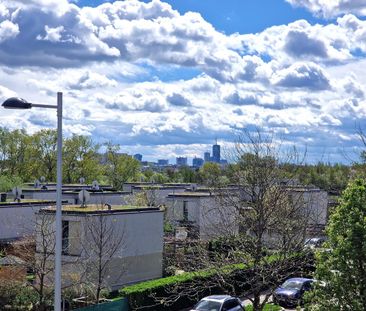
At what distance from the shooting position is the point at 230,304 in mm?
24281

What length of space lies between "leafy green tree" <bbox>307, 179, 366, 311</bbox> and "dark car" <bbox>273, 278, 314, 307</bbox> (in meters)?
15.1

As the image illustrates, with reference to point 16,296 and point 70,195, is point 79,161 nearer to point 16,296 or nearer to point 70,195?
point 70,195

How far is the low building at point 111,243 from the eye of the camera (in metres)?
26.5

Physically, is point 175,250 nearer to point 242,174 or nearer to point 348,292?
point 242,174

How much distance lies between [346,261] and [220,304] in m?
11.6

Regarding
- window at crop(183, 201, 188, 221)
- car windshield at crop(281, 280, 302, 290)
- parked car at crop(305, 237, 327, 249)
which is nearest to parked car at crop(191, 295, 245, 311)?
parked car at crop(305, 237, 327, 249)

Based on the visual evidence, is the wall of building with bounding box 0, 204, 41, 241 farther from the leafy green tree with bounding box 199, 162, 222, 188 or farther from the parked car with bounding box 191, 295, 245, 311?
the parked car with bounding box 191, 295, 245, 311

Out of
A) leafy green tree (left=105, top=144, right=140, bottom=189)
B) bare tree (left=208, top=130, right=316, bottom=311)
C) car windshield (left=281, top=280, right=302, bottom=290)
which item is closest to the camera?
bare tree (left=208, top=130, right=316, bottom=311)

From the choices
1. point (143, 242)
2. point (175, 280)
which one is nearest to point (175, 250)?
point (143, 242)

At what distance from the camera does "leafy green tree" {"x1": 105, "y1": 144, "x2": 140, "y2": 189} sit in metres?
83.9

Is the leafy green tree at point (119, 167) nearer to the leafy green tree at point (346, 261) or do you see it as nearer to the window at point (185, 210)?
the window at point (185, 210)

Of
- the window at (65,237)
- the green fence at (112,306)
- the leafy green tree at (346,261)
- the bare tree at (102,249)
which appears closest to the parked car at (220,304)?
the green fence at (112,306)

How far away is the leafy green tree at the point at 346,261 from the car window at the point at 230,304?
1075cm

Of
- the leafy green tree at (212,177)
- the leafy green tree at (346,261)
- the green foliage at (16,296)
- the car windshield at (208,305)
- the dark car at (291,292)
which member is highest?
the leafy green tree at (212,177)
